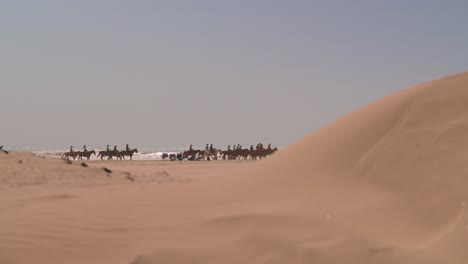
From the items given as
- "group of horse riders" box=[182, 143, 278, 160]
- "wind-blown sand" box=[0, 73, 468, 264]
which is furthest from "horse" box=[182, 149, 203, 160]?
"wind-blown sand" box=[0, 73, 468, 264]

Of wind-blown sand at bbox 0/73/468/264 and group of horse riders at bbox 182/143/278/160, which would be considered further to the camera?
group of horse riders at bbox 182/143/278/160

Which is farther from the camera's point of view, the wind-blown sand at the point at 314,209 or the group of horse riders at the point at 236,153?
the group of horse riders at the point at 236,153

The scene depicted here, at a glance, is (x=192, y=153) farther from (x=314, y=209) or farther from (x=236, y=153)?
(x=314, y=209)

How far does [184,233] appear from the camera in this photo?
380cm

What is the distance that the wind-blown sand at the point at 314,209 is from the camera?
3.33m

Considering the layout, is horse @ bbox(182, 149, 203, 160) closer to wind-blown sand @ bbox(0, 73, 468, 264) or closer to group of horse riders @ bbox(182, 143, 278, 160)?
group of horse riders @ bbox(182, 143, 278, 160)

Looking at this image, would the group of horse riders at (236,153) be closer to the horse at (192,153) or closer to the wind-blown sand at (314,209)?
the horse at (192,153)

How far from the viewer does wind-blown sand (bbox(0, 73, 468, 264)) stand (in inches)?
131

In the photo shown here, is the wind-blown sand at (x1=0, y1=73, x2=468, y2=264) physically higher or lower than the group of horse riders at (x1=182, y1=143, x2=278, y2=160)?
lower

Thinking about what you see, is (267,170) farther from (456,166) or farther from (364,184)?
(456,166)

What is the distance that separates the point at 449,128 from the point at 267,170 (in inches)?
79.6

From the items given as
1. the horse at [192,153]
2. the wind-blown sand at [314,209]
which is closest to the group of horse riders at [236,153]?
the horse at [192,153]

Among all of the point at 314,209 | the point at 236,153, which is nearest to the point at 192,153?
the point at 236,153

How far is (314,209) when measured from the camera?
3.98m
